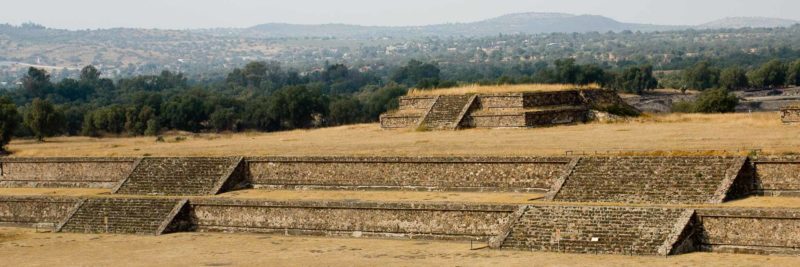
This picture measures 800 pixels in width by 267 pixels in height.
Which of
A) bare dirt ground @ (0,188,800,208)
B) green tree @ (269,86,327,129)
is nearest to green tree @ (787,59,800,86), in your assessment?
green tree @ (269,86,327,129)

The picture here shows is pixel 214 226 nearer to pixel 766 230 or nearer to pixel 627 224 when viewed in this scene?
pixel 627 224

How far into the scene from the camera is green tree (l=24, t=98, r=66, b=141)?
257 ft

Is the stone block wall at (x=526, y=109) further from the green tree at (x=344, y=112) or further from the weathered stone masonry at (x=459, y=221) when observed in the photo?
the green tree at (x=344, y=112)

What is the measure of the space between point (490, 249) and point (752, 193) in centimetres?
717

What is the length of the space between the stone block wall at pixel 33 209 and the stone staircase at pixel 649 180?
634 inches

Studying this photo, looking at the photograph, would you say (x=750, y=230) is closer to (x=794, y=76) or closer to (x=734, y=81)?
(x=794, y=76)

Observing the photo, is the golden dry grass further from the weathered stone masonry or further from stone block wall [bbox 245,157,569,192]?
the weathered stone masonry

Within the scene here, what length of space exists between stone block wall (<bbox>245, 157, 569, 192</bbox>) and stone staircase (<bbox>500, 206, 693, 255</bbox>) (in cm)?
424

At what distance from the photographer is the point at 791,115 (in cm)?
4350

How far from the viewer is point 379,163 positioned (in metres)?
39.8

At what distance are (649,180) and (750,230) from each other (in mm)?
4681

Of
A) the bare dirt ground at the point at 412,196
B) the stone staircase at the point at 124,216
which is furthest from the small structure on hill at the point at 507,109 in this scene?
the stone staircase at the point at 124,216

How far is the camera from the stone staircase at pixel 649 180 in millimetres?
33281

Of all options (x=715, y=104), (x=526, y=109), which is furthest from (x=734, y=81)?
(x=526, y=109)
